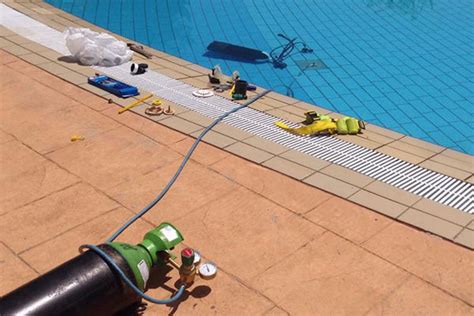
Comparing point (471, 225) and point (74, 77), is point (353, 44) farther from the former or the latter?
point (471, 225)

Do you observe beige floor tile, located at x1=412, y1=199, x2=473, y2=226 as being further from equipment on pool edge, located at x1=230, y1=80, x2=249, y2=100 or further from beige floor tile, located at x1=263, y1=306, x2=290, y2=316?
equipment on pool edge, located at x1=230, y1=80, x2=249, y2=100

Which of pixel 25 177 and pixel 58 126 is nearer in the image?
pixel 25 177

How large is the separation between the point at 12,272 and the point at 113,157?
1.86m

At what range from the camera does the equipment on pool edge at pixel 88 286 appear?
9.00ft

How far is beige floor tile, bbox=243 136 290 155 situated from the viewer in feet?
18.3

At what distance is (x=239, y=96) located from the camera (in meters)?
7.08

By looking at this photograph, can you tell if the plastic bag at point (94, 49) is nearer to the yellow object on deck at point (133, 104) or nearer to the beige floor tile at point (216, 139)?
the yellow object on deck at point (133, 104)

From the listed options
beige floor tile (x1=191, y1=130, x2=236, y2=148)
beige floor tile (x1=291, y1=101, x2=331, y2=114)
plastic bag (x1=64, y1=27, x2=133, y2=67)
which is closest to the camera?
beige floor tile (x1=191, y1=130, x2=236, y2=148)

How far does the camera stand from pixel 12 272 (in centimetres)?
363

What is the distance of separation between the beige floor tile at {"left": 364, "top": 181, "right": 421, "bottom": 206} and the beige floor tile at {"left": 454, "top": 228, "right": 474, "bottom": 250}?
565 millimetres

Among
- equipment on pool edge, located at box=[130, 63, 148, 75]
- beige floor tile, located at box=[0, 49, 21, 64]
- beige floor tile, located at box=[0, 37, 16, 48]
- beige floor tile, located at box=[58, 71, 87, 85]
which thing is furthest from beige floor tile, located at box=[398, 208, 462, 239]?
beige floor tile, located at box=[0, 37, 16, 48]

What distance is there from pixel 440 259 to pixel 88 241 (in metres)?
3.03

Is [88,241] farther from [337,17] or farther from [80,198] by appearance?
[337,17]

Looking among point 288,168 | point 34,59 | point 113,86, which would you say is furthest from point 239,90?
point 34,59
